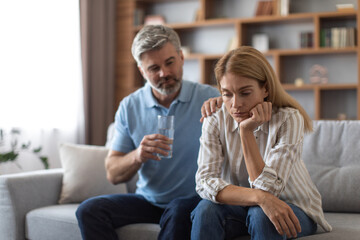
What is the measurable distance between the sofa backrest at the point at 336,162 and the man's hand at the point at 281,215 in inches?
30.3

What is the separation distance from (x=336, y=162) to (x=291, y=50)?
2.35m

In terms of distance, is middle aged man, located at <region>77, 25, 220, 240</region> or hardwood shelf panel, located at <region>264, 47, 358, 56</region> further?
hardwood shelf panel, located at <region>264, 47, 358, 56</region>

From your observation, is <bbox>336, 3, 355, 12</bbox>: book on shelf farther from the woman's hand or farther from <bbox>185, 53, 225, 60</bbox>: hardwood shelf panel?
the woman's hand

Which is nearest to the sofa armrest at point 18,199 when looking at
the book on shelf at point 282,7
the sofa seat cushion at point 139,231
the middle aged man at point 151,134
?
the middle aged man at point 151,134

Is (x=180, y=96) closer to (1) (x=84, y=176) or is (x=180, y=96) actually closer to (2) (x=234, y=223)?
(2) (x=234, y=223)

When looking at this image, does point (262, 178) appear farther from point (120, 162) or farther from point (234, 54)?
point (120, 162)

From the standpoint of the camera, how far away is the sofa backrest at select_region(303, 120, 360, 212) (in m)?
2.33

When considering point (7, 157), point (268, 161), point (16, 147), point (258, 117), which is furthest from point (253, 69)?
point (16, 147)

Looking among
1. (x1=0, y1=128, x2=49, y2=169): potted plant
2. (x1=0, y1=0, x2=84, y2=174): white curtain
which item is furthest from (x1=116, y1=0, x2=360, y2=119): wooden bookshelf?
(x1=0, y1=128, x2=49, y2=169): potted plant

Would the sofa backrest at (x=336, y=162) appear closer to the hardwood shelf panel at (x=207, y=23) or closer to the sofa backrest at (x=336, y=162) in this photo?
the sofa backrest at (x=336, y=162)

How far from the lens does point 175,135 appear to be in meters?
2.29

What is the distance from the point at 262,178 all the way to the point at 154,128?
78 centimetres

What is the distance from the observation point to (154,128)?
2.35 metres

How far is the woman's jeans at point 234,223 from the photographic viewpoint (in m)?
1.62
